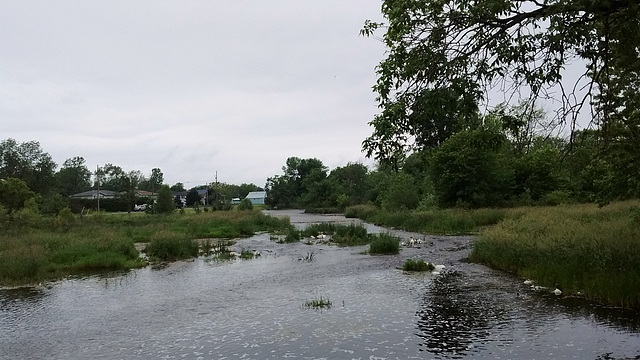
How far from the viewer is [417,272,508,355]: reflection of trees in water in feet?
35.0

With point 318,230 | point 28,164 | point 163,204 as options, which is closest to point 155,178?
point 28,164

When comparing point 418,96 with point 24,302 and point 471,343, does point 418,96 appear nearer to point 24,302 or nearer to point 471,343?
point 471,343

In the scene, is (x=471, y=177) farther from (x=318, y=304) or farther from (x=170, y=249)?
(x=318, y=304)

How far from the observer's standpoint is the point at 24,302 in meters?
15.9

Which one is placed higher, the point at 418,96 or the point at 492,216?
the point at 418,96

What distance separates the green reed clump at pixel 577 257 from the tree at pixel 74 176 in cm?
12483

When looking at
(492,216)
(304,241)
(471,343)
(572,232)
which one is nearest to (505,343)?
(471,343)

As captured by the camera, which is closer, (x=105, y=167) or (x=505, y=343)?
(x=505, y=343)

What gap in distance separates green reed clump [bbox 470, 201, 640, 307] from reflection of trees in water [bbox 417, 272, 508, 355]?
2.64 meters

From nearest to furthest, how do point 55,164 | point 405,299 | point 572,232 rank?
1. point 405,299
2. point 572,232
3. point 55,164

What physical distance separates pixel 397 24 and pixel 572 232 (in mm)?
12886

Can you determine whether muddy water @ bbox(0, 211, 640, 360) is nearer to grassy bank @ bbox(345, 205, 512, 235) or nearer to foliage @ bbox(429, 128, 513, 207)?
grassy bank @ bbox(345, 205, 512, 235)

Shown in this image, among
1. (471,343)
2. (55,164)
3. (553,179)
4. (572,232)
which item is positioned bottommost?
(471,343)

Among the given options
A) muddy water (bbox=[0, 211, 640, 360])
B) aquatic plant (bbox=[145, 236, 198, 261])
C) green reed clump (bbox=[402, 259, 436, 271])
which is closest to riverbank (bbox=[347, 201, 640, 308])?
muddy water (bbox=[0, 211, 640, 360])
